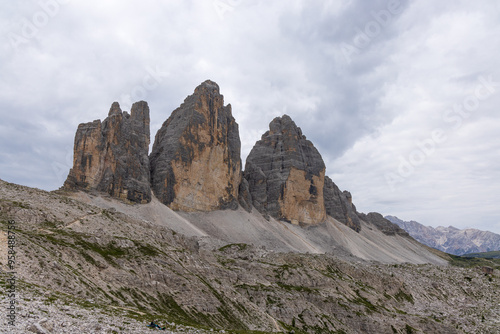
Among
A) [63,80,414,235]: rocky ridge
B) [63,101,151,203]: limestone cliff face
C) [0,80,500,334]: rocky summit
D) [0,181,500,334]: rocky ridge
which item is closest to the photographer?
[0,181,500,334]: rocky ridge

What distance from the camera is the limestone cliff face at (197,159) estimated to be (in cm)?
17175

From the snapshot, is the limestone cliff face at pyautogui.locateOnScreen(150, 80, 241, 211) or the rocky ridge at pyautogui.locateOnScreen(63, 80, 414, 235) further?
the limestone cliff face at pyautogui.locateOnScreen(150, 80, 241, 211)

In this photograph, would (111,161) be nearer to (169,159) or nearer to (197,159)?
(169,159)

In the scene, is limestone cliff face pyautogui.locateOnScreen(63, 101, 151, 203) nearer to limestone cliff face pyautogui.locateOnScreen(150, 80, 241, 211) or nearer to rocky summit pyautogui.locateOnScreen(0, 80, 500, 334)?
rocky summit pyautogui.locateOnScreen(0, 80, 500, 334)

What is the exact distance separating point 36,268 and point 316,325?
5891 cm

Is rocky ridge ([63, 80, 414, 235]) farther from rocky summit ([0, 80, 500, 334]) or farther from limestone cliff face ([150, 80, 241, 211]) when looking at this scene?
rocky summit ([0, 80, 500, 334])

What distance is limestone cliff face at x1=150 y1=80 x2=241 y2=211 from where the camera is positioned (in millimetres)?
171750

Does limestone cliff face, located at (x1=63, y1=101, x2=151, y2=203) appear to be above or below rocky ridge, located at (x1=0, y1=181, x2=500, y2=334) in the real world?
above

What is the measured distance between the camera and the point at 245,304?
7356 centimetres

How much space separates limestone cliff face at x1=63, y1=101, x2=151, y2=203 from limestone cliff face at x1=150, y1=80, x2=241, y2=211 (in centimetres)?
1309

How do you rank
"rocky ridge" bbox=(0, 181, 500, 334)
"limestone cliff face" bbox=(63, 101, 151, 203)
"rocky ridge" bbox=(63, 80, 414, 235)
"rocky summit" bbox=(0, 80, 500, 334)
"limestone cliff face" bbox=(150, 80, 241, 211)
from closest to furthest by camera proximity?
"rocky ridge" bbox=(0, 181, 500, 334) < "rocky summit" bbox=(0, 80, 500, 334) < "limestone cliff face" bbox=(63, 101, 151, 203) < "rocky ridge" bbox=(63, 80, 414, 235) < "limestone cliff face" bbox=(150, 80, 241, 211)

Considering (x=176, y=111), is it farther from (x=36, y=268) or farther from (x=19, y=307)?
(x=19, y=307)

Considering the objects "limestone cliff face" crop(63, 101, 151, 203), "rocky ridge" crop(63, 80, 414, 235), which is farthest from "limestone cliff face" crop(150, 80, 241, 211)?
"limestone cliff face" crop(63, 101, 151, 203)

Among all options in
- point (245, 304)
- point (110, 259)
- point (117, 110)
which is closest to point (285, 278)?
point (245, 304)
